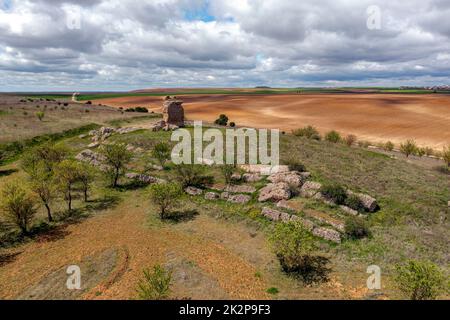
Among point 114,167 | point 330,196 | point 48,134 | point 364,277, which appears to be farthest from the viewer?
point 48,134

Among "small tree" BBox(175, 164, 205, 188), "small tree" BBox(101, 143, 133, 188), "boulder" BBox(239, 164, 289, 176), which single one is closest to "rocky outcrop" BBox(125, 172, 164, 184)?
"small tree" BBox(101, 143, 133, 188)

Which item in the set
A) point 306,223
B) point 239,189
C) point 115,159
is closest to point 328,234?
point 306,223

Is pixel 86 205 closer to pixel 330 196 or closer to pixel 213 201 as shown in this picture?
pixel 213 201

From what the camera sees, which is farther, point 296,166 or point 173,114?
point 173,114

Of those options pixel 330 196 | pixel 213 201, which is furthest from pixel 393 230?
pixel 213 201

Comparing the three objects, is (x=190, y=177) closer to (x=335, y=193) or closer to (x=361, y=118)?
(x=335, y=193)

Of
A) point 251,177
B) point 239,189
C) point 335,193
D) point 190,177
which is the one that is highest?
point 251,177
